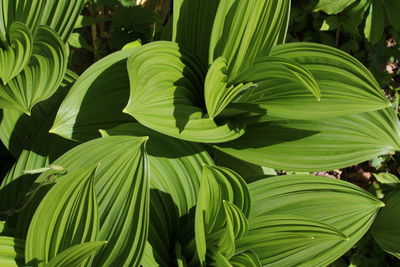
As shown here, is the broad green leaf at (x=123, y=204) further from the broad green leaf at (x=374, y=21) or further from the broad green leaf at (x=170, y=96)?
the broad green leaf at (x=374, y=21)

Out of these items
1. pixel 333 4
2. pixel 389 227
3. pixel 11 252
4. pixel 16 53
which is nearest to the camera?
pixel 11 252

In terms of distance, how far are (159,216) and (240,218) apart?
313mm

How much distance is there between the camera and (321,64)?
1653 mm

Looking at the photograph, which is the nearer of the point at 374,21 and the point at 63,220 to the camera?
the point at 63,220

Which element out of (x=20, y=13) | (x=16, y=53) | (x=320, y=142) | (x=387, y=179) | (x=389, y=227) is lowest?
(x=389, y=227)

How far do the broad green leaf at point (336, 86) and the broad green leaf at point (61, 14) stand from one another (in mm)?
742

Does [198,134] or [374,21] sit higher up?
[374,21]

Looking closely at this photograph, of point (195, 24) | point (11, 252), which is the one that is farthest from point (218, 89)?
point (11, 252)

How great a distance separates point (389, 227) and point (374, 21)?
0.95 metres

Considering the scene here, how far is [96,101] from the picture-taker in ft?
5.40

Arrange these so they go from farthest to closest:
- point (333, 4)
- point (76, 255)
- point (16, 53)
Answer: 1. point (333, 4)
2. point (16, 53)
3. point (76, 255)

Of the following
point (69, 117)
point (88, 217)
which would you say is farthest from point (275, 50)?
point (88, 217)

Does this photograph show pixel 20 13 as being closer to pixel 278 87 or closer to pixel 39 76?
pixel 39 76

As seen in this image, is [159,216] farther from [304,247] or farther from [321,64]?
[321,64]
